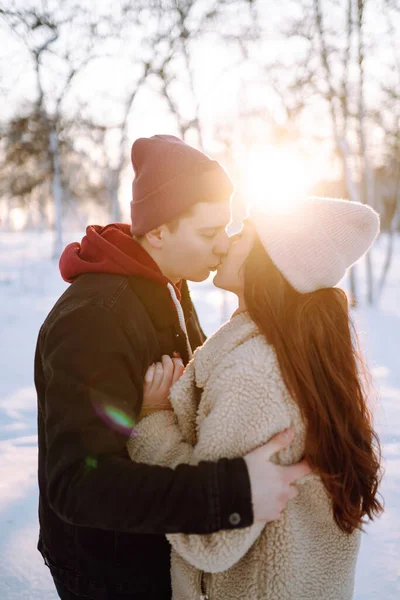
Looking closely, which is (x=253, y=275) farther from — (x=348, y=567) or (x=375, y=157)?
(x=375, y=157)

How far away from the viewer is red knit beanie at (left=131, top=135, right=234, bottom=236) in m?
1.54

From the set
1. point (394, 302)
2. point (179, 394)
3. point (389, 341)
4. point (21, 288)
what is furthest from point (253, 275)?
point (21, 288)

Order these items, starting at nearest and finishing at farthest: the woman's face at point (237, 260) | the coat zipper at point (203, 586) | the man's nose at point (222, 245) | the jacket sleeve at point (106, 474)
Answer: the jacket sleeve at point (106, 474)
the coat zipper at point (203, 586)
the woman's face at point (237, 260)
the man's nose at point (222, 245)

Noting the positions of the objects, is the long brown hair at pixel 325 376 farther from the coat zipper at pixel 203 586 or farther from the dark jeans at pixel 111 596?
the dark jeans at pixel 111 596

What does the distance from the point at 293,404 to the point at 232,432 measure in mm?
178

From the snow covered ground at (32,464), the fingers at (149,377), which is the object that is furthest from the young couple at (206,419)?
the snow covered ground at (32,464)

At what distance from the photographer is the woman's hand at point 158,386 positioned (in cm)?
133

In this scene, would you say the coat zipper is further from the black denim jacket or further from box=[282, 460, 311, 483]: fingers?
box=[282, 460, 311, 483]: fingers

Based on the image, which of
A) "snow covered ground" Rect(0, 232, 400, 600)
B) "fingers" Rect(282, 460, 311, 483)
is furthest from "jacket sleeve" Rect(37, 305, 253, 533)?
"snow covered ground" Rect(0, 232, 400, 600)

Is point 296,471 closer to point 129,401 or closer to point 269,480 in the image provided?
point 269,480

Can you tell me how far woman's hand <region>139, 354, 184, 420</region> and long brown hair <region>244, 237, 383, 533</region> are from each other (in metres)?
0.27

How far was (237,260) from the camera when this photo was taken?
1491mm

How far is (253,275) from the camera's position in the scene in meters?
1.40

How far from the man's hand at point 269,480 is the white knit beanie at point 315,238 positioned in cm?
40
